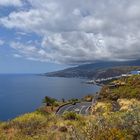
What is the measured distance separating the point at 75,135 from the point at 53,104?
160ft

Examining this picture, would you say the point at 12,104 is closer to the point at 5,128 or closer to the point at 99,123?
the point at 5,128

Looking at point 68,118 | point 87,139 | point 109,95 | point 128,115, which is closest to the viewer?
point 87,139

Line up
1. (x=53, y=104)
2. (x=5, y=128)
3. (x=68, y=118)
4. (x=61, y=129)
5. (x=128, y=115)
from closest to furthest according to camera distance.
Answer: (x=128, y=115) < (x=61, y=129) < (x=5, y=128) < (x=68, y=118) < (x=53, y=104)

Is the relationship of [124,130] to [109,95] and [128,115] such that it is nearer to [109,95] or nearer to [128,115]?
[128,115]

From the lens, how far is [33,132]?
44.4ft

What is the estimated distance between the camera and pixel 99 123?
31.3ft

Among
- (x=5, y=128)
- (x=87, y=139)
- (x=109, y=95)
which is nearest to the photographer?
(x=87, y=139)

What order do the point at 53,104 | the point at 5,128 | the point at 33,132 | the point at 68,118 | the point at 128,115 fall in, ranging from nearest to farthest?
the point at 128,115 < the point at 33,132 < the point at 5,128 < the point at 68,118 < the point at 53,104

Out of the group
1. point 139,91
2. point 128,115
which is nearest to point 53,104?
point 139,91

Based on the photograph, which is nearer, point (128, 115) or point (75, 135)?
point (75, 135)

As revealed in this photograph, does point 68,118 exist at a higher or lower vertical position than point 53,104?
higher

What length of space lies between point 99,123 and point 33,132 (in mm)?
4998

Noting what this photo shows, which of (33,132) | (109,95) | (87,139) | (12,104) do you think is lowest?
(12,104)

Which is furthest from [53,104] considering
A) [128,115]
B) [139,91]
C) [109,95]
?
[128,115]
